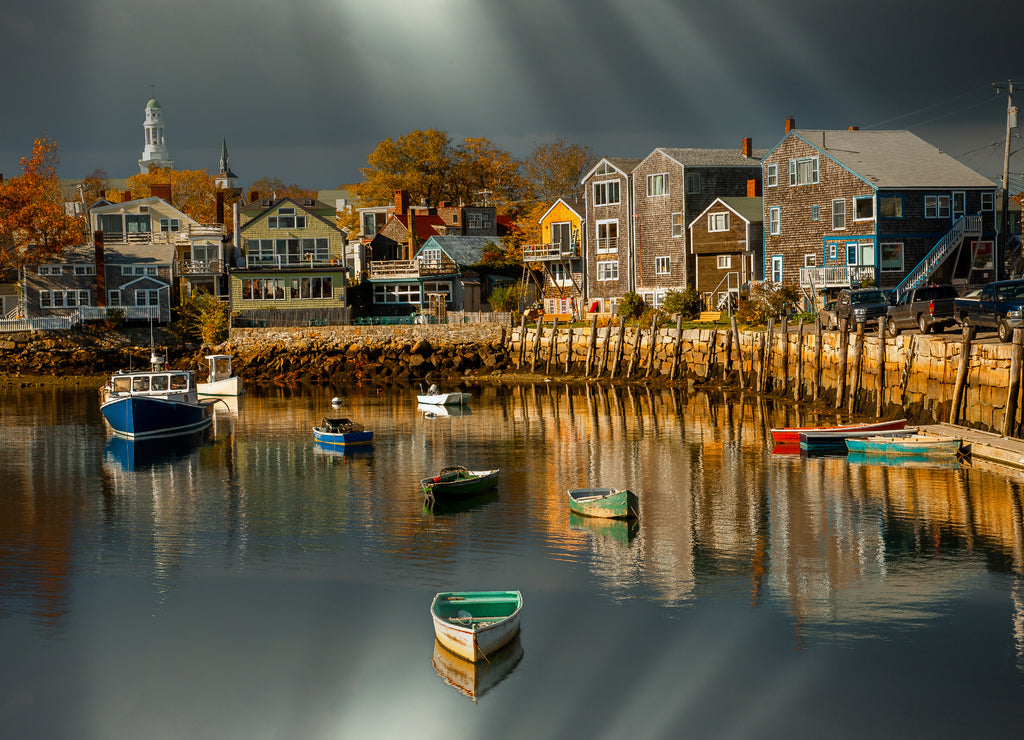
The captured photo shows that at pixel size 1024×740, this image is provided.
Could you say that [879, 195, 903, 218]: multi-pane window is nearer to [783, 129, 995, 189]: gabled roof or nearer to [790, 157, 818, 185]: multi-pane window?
[783, 129, 995, 189]: gabled roof

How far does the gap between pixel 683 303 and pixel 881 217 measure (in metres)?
13.7

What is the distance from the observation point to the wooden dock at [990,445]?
35469mm

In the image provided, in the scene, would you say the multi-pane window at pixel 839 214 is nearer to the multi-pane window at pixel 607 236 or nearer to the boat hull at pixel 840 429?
the multi-pane window at pixel 607 236

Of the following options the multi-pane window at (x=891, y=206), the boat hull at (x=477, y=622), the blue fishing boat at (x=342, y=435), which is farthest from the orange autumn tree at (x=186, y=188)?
the boat hull at (x=477, y=622)

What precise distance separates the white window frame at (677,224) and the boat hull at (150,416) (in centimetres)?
3947

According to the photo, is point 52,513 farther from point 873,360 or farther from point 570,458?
point 873,360

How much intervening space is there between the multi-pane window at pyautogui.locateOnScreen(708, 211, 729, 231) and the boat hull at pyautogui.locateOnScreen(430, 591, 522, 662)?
59129mm

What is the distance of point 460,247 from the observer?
309 feet

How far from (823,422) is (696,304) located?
2743cm

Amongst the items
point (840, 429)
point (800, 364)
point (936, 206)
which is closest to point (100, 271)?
point (800, 364)

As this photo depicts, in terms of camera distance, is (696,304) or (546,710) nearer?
(546,710)

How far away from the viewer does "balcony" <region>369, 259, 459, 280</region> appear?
90.6m

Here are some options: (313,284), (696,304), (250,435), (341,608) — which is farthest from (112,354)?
(341,608)

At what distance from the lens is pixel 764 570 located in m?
26.2
